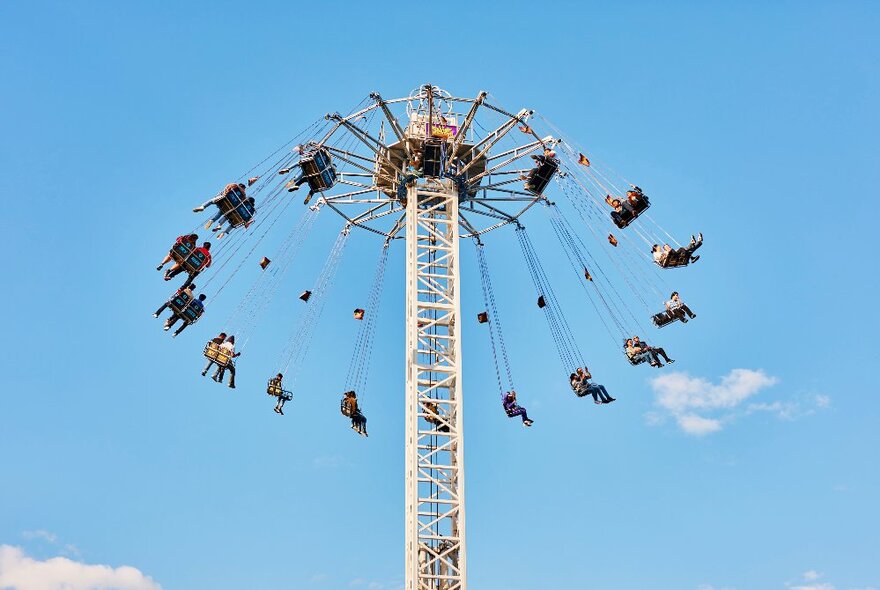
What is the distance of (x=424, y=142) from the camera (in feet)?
111

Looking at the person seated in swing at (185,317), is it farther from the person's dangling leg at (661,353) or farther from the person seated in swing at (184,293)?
the person's dangling leg at (661,353)

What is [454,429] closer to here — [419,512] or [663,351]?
[419,512]

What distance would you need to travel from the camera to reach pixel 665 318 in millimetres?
34594

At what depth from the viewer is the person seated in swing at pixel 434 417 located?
32.1 m

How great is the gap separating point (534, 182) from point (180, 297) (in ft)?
39.7

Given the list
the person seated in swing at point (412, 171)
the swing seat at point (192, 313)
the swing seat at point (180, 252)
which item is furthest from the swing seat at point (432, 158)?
the swing seat at point (192, 313)

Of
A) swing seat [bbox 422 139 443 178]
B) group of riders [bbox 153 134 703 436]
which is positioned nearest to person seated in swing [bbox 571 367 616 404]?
group of riders [bbox 153 134 703 436]

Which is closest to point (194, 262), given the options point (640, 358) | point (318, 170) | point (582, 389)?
point (318, 170)

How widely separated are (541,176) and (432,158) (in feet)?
12.1

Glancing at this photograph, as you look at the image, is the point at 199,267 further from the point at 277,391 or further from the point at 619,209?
the point at 619,209

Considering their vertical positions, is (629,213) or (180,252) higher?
(629,213)

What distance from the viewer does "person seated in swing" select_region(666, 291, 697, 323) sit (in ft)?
112

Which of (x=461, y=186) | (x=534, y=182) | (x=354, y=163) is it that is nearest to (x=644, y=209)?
(x=534, y=182)

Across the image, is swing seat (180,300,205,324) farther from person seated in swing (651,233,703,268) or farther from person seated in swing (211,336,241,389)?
person seated in swing (651,233,703,268)
